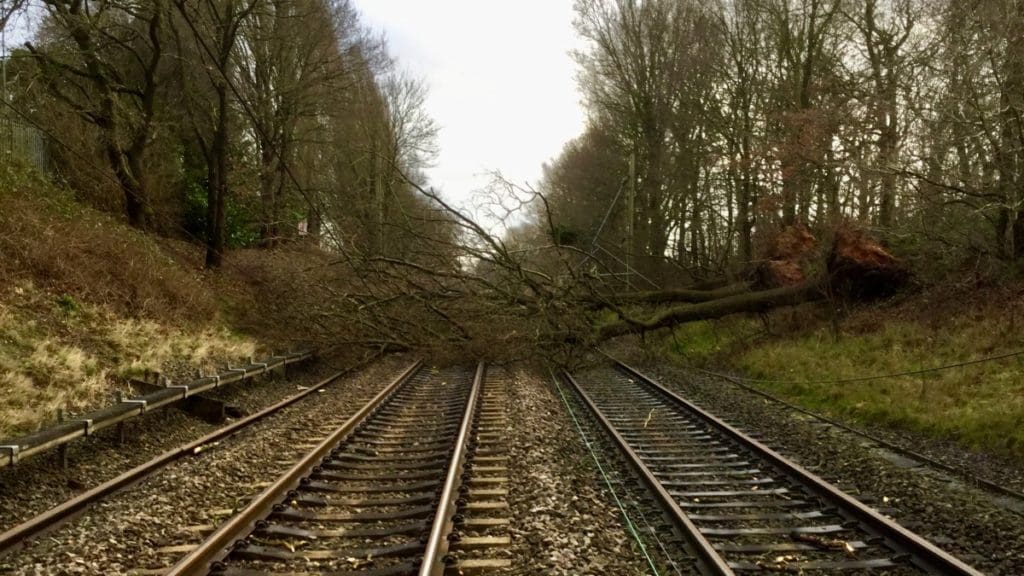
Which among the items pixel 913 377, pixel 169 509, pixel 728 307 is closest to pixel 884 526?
pixel 169 509

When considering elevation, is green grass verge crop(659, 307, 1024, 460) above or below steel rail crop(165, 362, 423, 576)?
above

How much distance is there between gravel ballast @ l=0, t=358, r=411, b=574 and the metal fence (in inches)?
435

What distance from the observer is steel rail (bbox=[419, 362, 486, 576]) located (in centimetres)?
471

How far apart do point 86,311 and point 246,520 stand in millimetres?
8921

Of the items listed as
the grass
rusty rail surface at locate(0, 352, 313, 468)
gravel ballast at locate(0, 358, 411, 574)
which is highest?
the grass

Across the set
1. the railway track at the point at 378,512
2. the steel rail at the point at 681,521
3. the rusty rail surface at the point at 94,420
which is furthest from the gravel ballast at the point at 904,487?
the rusty rail surface at the point at 94,420

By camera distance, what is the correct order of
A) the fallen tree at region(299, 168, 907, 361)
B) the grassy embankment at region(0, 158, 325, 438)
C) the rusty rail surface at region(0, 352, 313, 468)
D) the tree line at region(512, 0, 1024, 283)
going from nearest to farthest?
1. the rusty rail surface at region(0, 352, 313, 468)
2. the grassy embankment at region(0, 158, 325, 438)
3. the tree line at region(512, 0, 1024, 283)
4. the fallen tree at region(299, 168, 907, 361)

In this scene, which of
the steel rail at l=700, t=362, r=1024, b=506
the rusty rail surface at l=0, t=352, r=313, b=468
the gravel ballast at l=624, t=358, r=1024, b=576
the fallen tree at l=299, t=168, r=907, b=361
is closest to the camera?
the gravel ballast at l=624, t=358, r=1024, b=576

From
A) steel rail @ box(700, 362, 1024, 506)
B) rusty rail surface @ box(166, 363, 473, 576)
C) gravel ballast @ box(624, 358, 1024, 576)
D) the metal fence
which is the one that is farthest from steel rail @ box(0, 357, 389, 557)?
the metal fence

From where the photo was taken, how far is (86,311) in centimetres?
Answer: 1255

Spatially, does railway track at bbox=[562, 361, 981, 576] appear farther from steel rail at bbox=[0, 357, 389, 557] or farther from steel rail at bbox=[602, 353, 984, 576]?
steel rail at bbox=[0, 357, 389, 557]

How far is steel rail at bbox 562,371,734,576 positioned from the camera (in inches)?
191

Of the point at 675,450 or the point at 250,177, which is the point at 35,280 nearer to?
the point at 675,450

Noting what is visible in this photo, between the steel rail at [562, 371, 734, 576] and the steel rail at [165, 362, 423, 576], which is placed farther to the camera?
the steel rail at [562, 371, 734, 576]
